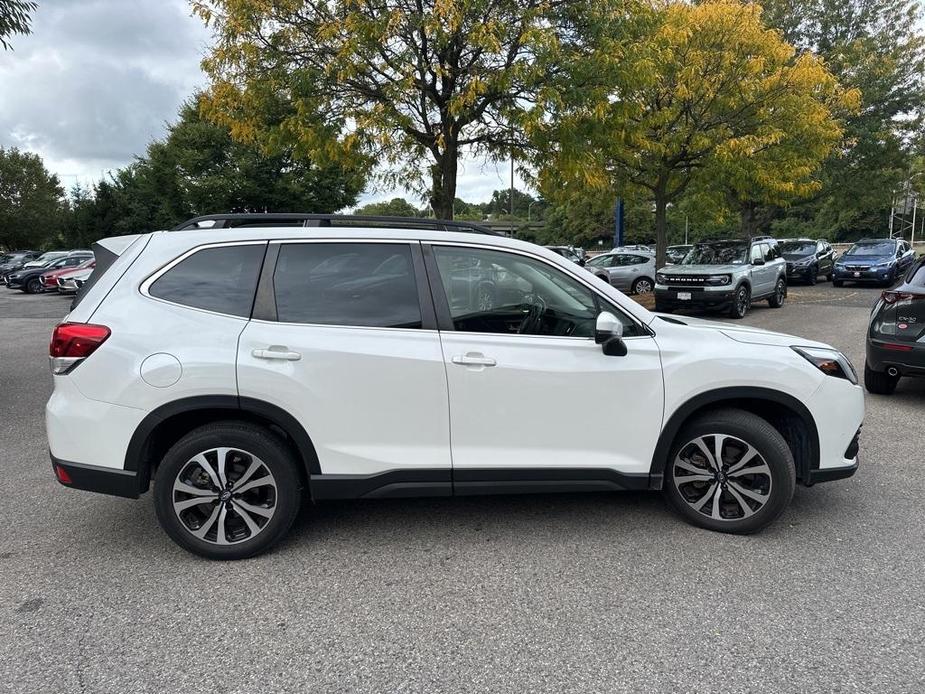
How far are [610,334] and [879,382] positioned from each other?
5.15 metres

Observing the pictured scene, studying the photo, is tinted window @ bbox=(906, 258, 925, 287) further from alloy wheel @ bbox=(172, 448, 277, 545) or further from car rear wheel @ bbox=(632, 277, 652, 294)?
car rear wheel @ bbox=(632, 277, 652, 294)

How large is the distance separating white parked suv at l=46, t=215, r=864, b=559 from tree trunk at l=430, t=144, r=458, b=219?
22.9 feet

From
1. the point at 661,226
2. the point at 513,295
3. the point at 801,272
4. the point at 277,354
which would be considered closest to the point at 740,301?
the point at 661,226

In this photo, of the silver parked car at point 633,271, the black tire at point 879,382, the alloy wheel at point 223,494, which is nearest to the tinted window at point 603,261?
the silver parked car at point 633,271

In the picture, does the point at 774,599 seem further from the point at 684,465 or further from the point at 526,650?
the point at 526,650

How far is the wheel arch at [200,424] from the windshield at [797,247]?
2417cm

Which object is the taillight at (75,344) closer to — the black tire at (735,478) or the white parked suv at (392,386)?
the white parked suv at (392,386)

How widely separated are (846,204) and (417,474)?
28871mm

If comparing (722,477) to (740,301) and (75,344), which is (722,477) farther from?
(740,301)

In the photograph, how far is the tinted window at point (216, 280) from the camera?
10.8ft

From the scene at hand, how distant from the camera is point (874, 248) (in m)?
22.2

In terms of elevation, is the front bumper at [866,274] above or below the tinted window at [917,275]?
below

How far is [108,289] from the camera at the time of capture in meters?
3.28

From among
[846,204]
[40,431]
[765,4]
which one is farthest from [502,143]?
[846,204]
